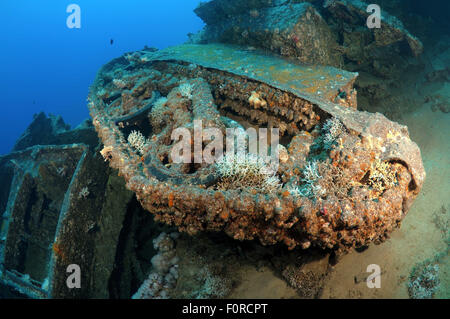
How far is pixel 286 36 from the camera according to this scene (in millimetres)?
6797

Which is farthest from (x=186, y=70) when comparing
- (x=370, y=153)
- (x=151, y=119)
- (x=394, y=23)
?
(x=394, y=23)

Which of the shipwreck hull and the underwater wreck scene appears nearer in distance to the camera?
the shipwreck hull

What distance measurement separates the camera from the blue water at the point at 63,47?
90.1 m

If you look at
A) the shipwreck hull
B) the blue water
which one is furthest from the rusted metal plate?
the blue water

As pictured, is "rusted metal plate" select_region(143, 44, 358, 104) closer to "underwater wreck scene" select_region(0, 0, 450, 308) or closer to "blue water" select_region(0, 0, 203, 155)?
"underwater wreck scene" select_region(0, 0, 450, 308)

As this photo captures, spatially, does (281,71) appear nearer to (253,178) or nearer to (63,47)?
(253,178)

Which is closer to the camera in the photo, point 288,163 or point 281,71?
point 288,163

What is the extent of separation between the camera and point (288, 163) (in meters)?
3.82

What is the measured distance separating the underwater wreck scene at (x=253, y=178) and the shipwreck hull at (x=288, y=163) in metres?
0.03

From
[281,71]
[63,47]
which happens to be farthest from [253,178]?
[63,47]

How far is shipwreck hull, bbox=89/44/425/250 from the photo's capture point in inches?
112

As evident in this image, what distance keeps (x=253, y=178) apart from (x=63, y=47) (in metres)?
170

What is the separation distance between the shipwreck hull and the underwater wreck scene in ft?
0.08

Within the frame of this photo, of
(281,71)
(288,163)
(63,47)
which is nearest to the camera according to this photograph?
(288,163)
